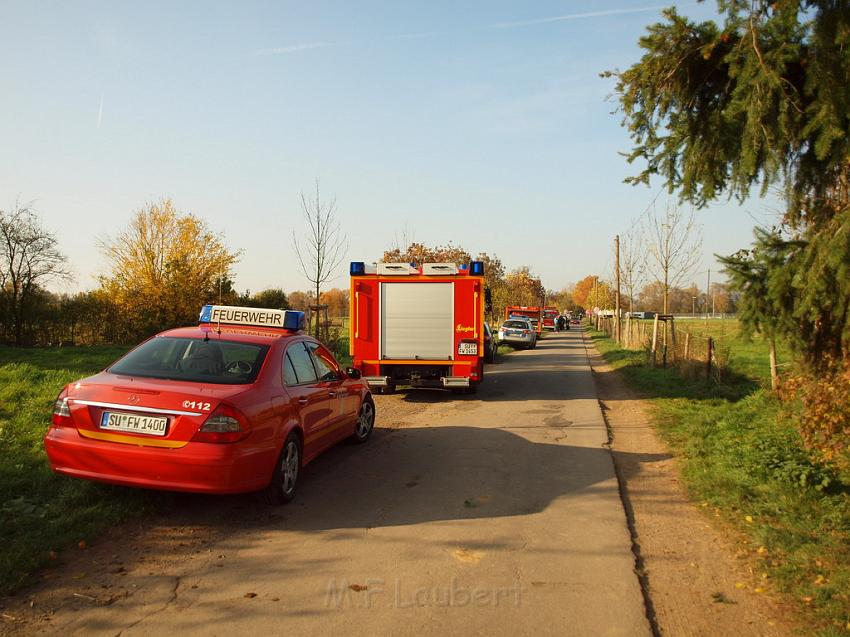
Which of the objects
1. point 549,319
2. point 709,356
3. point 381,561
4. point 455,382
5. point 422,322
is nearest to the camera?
point 381,561

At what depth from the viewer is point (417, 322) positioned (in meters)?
13.5

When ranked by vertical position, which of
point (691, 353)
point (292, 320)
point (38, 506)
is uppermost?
point (292, 320)

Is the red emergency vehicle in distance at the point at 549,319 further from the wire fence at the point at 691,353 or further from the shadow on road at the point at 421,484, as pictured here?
the shadow on road at the point at 421,484

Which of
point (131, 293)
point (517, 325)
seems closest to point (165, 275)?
point (131, 293)

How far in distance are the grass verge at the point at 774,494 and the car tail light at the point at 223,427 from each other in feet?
12.2

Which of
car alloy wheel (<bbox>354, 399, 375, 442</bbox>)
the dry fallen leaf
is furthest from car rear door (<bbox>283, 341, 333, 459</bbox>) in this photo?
the dry fallen leaf

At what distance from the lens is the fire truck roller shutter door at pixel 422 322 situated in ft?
44.1

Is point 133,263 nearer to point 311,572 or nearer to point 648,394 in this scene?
point 648,394

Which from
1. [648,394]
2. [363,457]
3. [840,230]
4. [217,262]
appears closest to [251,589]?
[363,457]

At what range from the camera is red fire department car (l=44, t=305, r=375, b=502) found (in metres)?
4.98

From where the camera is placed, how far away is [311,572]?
4.27 m

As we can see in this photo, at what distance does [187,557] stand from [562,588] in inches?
100

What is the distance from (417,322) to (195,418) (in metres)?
8.62

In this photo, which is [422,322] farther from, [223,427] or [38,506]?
[38,506]
